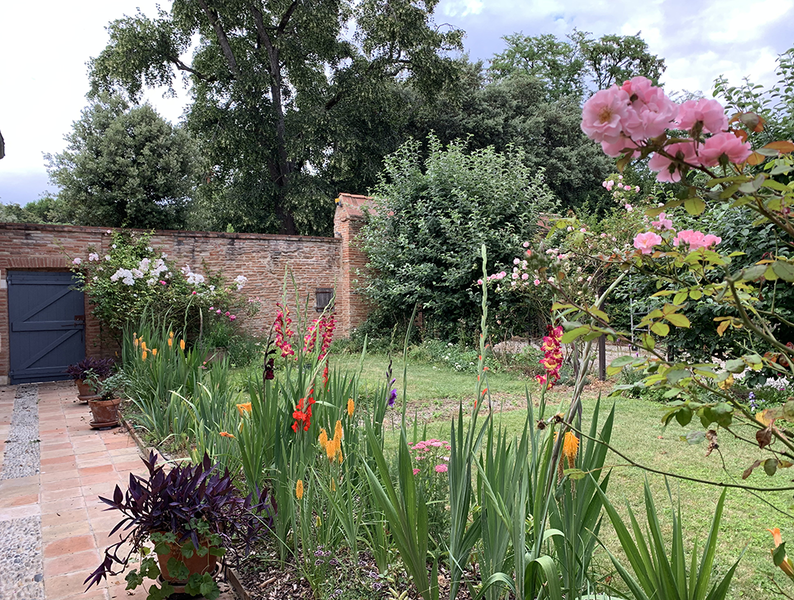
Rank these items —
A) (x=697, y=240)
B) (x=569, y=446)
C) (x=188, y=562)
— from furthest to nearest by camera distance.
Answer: (x=188, y=562), (x=569, y=446), (x=697, y=240)

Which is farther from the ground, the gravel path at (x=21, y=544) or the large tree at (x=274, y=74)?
the large tree at (x=274, y=74)

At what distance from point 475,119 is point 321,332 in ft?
53.0

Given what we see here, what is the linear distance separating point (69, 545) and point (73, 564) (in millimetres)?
266

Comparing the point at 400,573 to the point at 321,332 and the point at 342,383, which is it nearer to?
the point at 342,383

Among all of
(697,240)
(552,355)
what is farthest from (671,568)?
(697,240)

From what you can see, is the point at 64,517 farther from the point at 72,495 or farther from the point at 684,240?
the point at 684,240

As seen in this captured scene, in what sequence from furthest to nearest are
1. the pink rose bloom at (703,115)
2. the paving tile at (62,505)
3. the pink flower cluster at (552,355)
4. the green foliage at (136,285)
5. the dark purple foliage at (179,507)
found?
the green foliage at (136,285) → the paving tile at (62,505) → the dark purple foliage at (179,507) → the pink flower cluster at (552,355) → the pink rose bloom at (703,115)

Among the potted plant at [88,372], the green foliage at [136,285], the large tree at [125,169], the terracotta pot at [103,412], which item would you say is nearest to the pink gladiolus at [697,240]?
the terracotta pot at [103,412]

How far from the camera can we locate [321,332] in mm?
2852

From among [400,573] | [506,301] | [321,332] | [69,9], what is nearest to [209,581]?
[400,573]

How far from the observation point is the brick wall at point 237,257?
789cm

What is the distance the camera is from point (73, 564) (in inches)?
94.1

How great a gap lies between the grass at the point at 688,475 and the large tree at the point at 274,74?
430 inches

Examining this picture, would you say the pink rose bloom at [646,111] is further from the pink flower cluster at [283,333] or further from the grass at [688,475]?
the pink flower cluster at [283,333]
